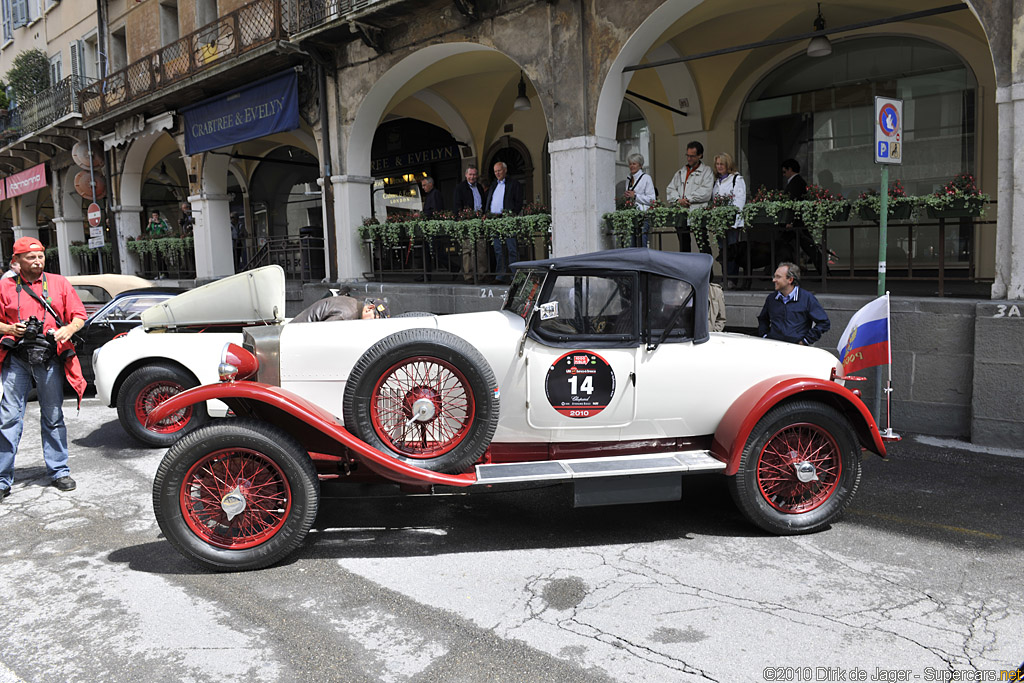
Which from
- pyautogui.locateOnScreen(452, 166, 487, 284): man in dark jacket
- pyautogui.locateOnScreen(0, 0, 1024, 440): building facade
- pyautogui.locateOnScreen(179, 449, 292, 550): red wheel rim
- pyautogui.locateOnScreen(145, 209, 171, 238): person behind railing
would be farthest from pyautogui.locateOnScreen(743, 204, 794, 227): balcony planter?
pyautogui.locateOnScreen(145, 209, 171, 238): person behind railing

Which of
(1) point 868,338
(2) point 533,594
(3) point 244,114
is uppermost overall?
(3) point 244,114

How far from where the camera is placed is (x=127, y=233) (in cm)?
2012

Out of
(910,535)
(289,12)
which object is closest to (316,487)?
(910,535)

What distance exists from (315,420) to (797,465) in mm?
2839

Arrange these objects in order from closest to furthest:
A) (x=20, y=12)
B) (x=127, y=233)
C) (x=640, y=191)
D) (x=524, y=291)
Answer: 1. (x=524, y=291)
2. (x=640, y=191)
3. (x=127, y=233)
4. (x=20, y=12)

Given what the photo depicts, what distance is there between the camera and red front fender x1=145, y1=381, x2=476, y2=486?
3984mm

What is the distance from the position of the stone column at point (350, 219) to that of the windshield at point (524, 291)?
9.15 metres

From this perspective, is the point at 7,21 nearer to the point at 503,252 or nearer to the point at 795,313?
the point at 503,252

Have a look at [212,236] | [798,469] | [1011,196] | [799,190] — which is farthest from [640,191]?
[212,236]

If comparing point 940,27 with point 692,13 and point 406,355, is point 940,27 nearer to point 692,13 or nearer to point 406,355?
point 692,13

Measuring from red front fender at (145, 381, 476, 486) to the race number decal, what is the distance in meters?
0.74

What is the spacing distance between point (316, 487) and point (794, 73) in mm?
11490

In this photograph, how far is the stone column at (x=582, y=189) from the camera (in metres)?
9.76

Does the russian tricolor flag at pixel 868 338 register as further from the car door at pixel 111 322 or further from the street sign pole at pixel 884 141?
the car door at pixel 111 322
